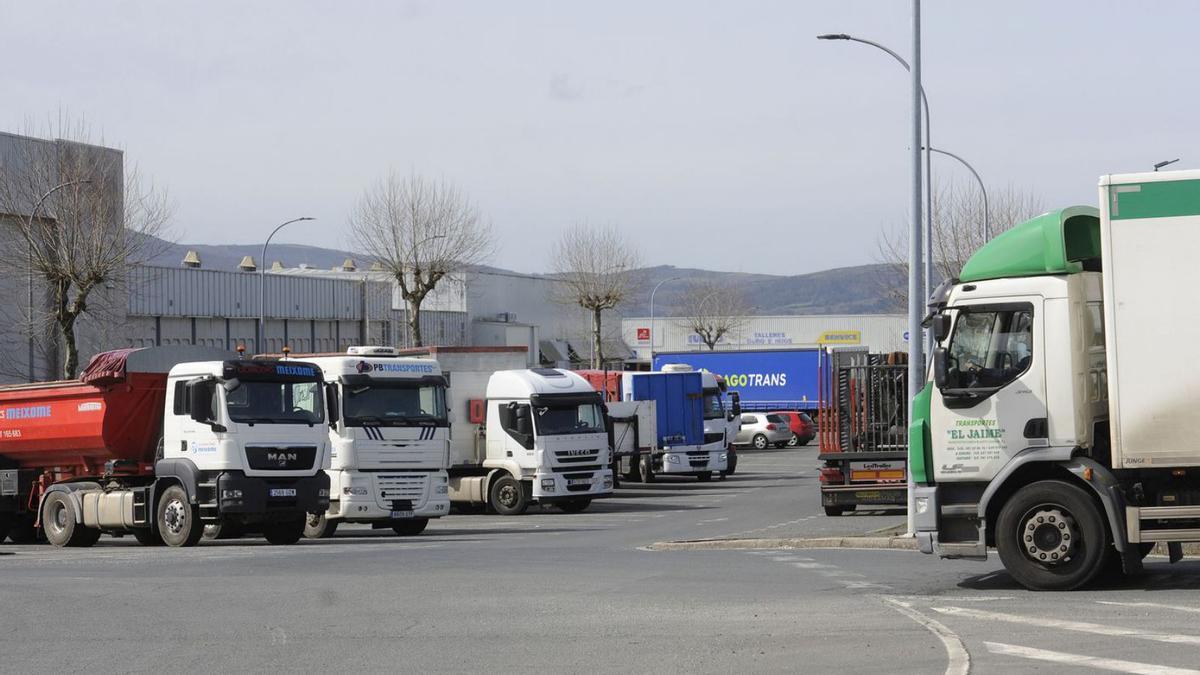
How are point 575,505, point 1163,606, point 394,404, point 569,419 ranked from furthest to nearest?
point 575,505 → point 569,419 → point 394,404 → point 1163,606

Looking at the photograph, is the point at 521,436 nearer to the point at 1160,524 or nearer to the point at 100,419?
the point at 100,419

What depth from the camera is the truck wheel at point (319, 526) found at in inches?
1020

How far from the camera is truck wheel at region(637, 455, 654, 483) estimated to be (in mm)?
41562

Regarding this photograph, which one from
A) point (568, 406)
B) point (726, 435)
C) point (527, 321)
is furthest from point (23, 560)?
point (527, 321)

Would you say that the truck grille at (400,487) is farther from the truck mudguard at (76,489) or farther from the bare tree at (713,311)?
the bare tree at (713,311)

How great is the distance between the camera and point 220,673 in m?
10.4

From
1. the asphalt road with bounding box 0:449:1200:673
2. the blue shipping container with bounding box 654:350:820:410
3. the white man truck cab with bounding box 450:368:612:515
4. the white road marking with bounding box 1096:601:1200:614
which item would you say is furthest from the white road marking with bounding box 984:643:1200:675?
the blue shipping container with bounding box 654:350:820:410

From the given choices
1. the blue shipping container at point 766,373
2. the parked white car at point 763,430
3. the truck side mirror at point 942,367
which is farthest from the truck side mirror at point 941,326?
the blue shipping container at point 766,373

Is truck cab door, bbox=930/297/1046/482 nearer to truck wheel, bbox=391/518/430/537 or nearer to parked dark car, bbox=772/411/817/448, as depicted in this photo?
truck wheel, bbox=391/518/430/537

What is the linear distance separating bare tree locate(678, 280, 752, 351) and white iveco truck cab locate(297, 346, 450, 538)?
71510 mm

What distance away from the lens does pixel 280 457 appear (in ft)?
75.5

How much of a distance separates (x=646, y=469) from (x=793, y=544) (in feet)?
71.1

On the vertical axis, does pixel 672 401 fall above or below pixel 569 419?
above

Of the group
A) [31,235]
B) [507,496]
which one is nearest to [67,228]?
[31,235]
